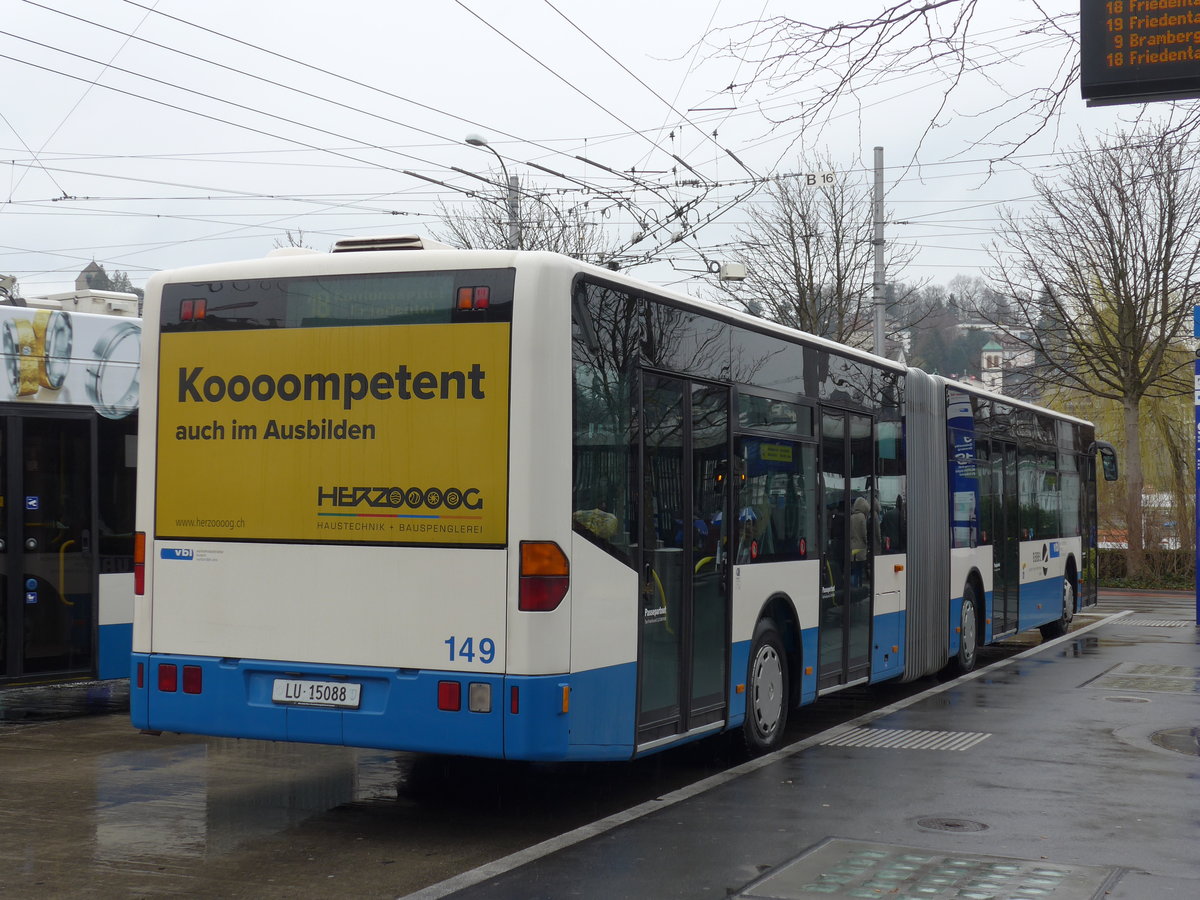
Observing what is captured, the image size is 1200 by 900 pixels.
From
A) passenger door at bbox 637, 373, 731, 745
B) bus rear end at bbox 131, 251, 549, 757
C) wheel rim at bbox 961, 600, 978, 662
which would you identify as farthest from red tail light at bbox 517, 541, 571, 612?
wheel rim at bbox 961, 600, 978, 662

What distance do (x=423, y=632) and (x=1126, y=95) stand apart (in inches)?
179

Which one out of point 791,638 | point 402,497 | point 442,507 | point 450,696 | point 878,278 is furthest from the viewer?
point 878,278

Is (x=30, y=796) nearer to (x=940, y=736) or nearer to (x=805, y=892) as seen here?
(x=805, y=892)

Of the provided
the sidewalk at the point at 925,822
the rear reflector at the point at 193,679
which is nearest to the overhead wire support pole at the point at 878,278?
Answer: the sidewalk at the point at 925,822

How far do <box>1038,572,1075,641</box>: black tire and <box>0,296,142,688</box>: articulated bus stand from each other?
12400 mm

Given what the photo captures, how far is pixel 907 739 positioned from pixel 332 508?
4941 millimetres

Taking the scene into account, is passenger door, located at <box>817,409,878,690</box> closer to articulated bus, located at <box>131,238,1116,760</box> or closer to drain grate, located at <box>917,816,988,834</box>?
articulated bus, located at <box>131,238,1116,760</box>

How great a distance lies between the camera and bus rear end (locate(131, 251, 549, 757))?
688 centimetres

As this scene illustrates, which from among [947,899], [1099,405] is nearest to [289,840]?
[947,899]

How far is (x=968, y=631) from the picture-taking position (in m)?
14.8

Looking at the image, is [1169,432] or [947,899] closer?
[947,899]

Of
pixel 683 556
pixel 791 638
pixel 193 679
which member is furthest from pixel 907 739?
pixel 193 679

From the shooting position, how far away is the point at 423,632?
6.99 metres

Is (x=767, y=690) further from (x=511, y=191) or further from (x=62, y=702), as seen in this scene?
(x=511, y=191)
